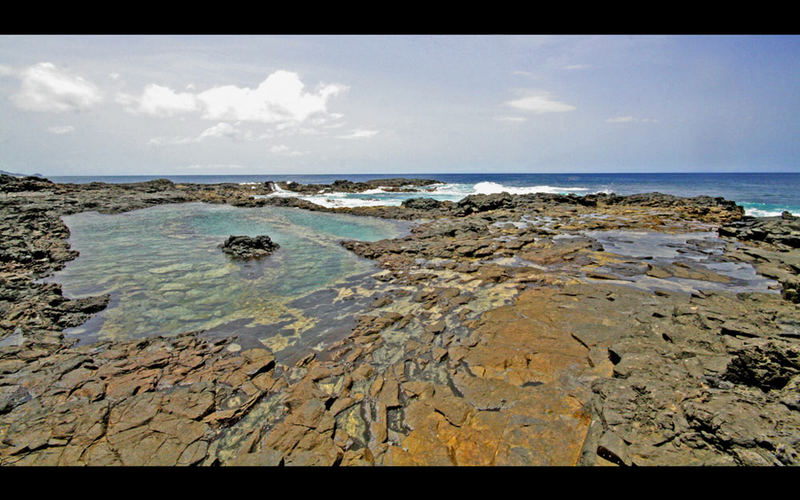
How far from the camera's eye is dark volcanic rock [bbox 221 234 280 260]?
16.3 meters

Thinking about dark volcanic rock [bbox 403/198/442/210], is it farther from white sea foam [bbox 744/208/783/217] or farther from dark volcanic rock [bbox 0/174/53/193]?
dark volcanic rock [bbox 0/174/53/193]

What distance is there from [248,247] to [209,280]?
14.7 feet

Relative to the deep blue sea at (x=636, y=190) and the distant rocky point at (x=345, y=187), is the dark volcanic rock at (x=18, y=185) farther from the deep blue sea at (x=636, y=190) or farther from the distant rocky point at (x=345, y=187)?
the distant rocky point at (x=345, y=187)

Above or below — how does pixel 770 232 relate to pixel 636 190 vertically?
below

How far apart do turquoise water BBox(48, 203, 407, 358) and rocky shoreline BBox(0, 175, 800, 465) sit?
85cm

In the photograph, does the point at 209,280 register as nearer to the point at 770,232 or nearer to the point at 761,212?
the point at 770,232

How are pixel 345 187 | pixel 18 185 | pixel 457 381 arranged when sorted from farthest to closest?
pixel 345 187
pixel 18 185
pixel 457 381

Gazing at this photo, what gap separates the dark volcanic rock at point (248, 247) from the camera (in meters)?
16.3

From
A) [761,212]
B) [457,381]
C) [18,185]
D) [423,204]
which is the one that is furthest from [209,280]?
[761,212]

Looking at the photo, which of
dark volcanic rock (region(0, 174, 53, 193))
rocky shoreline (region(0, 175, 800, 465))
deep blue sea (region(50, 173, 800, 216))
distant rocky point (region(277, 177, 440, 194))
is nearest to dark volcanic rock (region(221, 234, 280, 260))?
rocky shoreline (region(0, 175, 800, 465))

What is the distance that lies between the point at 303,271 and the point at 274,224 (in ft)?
48.8

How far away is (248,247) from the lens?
55.7 feet
